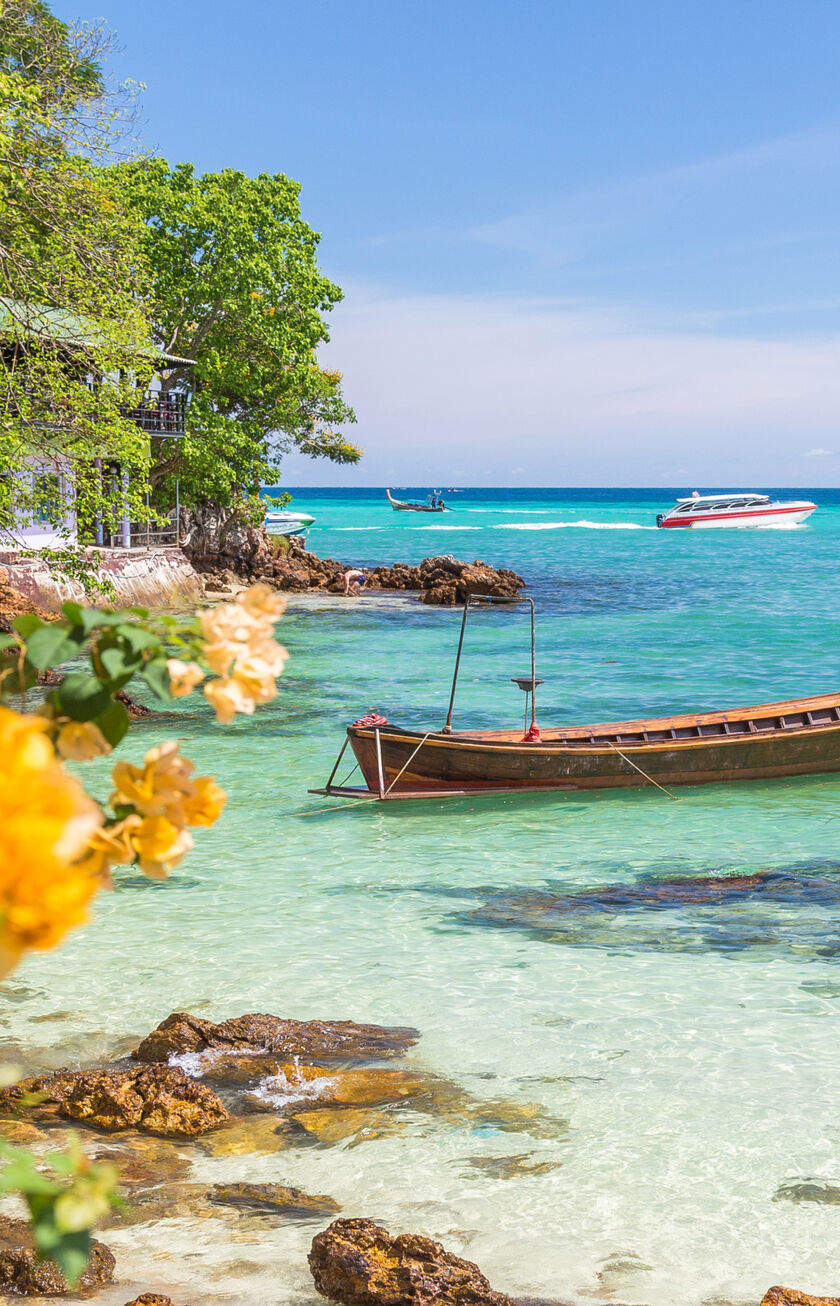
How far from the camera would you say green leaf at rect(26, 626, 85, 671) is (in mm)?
1625

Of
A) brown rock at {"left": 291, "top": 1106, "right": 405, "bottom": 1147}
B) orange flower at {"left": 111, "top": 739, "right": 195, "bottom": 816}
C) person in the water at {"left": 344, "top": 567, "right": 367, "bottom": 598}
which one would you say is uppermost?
orange flower at {"left": 111, "top": 739, "right": 195, "bottom": 816}

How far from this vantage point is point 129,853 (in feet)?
5.49

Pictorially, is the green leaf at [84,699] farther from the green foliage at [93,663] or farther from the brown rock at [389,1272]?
the brown rock at [389,1272]

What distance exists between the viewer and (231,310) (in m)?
37.0

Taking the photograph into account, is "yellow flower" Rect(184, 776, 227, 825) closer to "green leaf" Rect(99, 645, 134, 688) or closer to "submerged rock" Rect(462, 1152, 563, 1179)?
"green leaf" Rect(99, 645, 134, 688)

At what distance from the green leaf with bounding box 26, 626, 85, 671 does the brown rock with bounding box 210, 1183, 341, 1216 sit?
4.76 meters

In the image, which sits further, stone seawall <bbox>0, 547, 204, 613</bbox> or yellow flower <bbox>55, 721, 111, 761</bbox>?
stone seawall <bbox>0, 547, 204, 613</bbox>

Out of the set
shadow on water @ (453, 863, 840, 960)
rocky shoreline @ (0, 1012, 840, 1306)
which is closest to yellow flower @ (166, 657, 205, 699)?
rocky shoreline @ (0, 1012, 840, 1306)

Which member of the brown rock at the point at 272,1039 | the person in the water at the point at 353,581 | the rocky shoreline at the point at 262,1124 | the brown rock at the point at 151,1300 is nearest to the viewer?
the brown rock at the point at 151,1300

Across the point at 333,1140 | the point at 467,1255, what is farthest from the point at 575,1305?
the point at 333,1140

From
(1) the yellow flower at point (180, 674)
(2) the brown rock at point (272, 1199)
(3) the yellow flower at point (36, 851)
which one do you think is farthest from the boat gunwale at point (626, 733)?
(3) the yellow flower at point (36, 851)

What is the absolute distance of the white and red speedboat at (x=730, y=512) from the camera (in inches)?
4045

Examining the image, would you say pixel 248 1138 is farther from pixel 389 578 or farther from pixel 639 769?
pixel 389 578

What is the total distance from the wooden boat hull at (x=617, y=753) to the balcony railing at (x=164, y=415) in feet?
81.2
